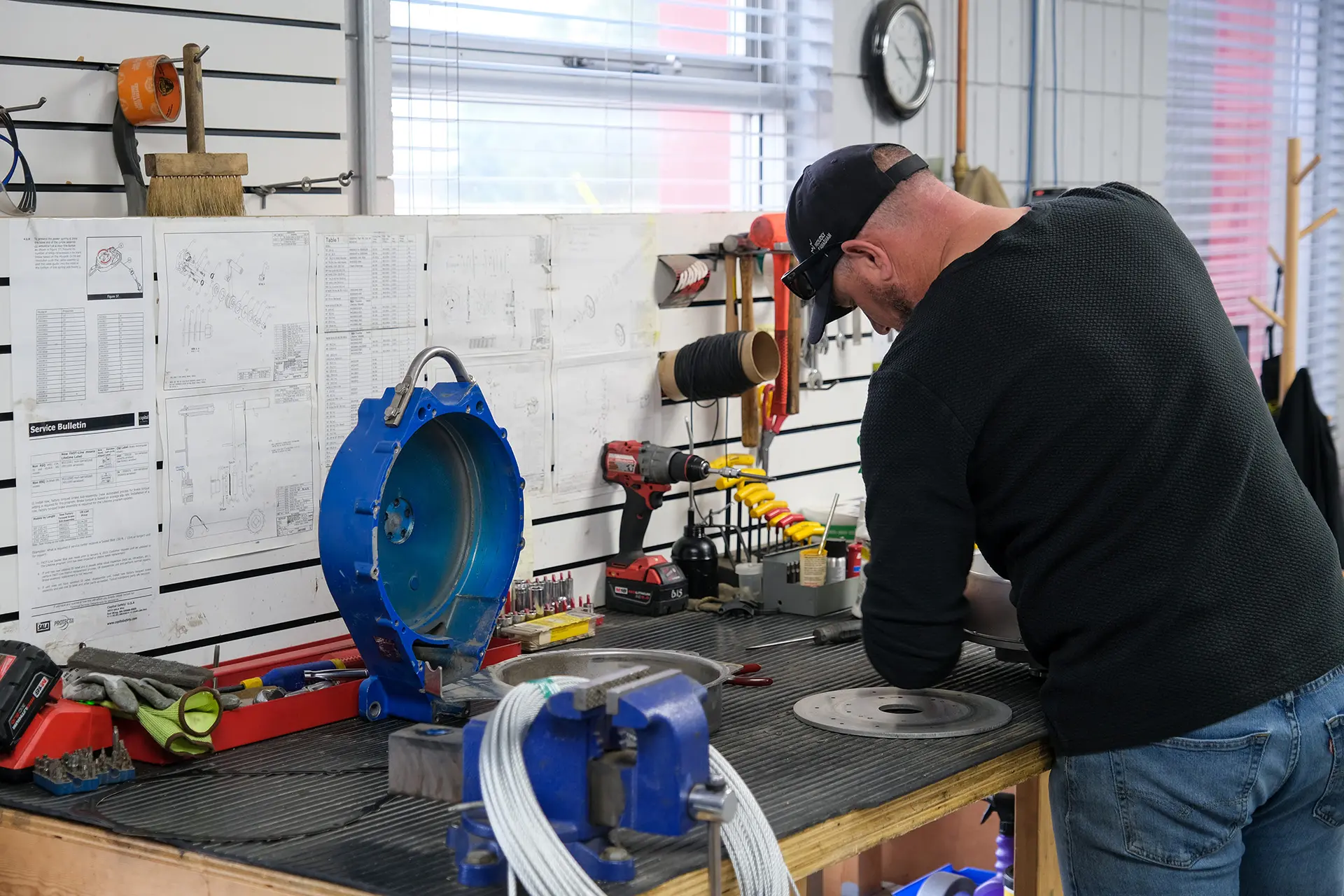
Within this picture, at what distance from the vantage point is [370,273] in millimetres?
2332

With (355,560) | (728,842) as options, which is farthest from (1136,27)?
(728,842)

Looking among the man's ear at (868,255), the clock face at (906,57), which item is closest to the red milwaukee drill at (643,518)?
the man's ear at (868,255)

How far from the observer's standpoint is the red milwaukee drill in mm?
2609

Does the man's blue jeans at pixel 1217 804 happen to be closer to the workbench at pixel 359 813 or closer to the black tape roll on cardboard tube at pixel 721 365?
the workbench at pixel 359 813

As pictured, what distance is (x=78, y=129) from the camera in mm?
2055

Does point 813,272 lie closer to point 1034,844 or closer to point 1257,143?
point 1034,844

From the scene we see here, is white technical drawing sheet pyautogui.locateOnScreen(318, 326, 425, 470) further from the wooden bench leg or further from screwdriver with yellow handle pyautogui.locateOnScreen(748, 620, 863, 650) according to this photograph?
the wooden bench leg

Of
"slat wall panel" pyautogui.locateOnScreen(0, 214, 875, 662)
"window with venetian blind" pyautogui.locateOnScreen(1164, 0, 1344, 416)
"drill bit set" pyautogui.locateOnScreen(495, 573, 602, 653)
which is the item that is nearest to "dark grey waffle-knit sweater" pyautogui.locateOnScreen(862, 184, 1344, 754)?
"drill bit set" pyautogui.locateOnScreen(495, 573, 602, 653)

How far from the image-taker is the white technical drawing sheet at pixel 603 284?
8.69 ft

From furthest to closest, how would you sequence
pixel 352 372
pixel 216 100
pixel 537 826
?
pixel 352 372, pixel 216 100, pixel 537 826

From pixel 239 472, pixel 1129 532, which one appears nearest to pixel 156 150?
pixel 239 472

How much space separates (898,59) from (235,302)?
1932 mm

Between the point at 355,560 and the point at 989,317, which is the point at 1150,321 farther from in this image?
the point at 355,560

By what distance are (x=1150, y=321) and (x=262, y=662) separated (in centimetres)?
126
